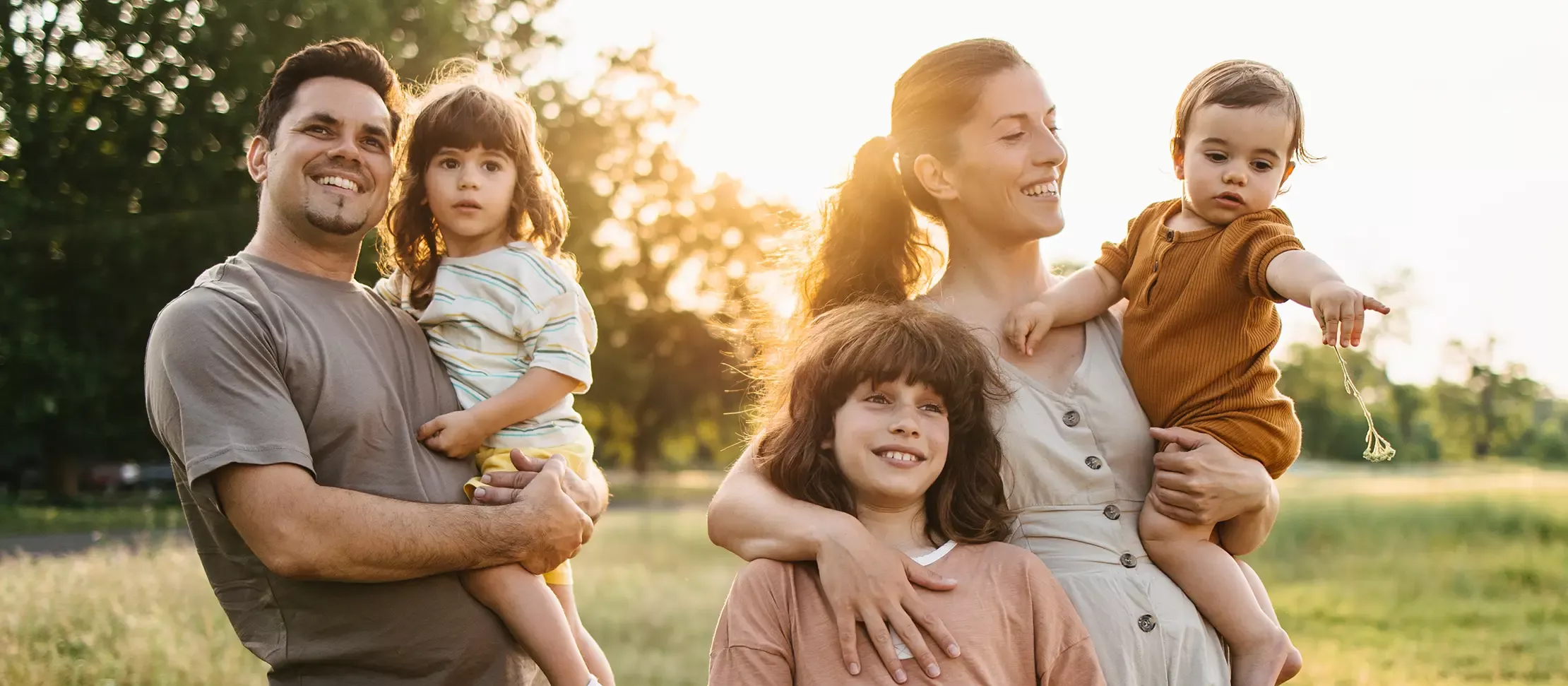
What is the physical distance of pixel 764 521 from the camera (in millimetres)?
3002

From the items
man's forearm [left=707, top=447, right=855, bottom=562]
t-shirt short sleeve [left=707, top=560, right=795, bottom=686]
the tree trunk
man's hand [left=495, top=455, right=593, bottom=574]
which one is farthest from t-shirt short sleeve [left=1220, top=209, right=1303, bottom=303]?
the tree trunk

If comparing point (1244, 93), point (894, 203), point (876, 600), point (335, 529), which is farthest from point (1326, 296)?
point (335, 529)

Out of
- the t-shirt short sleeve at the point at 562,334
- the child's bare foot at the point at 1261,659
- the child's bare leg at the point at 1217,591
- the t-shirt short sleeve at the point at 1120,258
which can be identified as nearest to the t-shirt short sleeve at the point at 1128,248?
the t-shirt short sleeve at the point at 1120,258

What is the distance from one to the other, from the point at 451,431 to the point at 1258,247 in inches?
84.5

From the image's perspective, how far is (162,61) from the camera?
19.8 m

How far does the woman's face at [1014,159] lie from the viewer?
134 inches

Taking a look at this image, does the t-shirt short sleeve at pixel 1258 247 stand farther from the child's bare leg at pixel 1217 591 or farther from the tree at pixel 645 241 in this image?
the tree at pixel 645 241

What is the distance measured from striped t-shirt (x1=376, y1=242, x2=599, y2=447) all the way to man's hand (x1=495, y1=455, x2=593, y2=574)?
209 millimetres

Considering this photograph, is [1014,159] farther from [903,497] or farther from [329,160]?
[329,160]

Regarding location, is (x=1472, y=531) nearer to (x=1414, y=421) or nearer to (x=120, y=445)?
(x=1414, y=421)

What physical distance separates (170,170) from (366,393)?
18859 millimetres

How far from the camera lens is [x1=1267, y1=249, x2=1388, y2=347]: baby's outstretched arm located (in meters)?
2.73

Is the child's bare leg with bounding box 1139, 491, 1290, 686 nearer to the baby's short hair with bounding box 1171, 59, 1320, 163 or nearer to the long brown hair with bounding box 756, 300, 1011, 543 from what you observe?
the long brown hair with bounding box 756, 300, 1011, 543

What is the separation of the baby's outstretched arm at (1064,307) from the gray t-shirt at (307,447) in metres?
1.58
